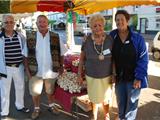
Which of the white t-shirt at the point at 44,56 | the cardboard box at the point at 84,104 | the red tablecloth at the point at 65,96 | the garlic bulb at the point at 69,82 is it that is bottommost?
the cardboard box at the point at 84,104

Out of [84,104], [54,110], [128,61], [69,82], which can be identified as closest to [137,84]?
[128,61]

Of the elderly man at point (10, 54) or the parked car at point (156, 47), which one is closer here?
the elderly man at point (10, 54)

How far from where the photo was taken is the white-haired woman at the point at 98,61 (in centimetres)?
488

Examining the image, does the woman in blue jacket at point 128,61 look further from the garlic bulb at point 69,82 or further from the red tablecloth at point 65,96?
the red tablecloth at point 65,96

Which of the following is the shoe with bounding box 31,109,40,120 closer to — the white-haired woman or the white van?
the white-haired woman

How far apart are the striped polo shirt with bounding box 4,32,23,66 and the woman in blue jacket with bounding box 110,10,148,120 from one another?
5.93 feet

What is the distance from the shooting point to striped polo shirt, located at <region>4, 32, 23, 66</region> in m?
5.67

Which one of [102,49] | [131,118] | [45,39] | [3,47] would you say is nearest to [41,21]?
[45,39]

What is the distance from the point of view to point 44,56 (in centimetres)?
561

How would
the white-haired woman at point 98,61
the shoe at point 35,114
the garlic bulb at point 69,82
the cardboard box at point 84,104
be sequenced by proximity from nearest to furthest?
1. the white-haired woman at point 98,61
2. the garlic bulb at point 69,82
3. the shoe at point 35,114
4. the cardboard box at point 84,104

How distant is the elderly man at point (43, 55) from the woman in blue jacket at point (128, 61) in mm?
1239

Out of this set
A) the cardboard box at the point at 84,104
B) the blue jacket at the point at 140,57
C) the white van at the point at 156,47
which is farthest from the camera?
the white van at the point at 156,47

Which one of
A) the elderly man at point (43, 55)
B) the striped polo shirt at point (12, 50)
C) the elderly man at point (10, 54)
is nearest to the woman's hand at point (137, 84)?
the elderly man at point (43, 55)

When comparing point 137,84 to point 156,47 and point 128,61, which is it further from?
point 156,47
